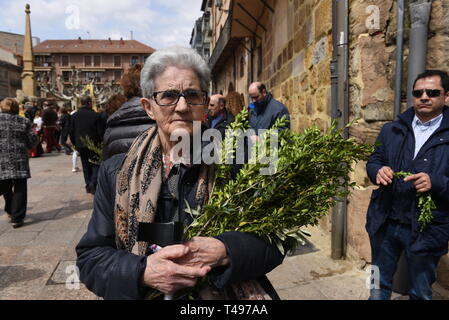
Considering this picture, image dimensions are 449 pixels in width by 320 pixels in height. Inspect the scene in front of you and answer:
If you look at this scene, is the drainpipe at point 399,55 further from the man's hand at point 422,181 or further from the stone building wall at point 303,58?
the man's hand at point 422,181

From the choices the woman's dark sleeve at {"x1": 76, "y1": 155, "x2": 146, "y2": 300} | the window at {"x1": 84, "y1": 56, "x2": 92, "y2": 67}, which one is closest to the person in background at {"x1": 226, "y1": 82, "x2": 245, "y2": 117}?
the woman's dark sleeve at {"x1": 76, "y1": 155, "x2": 146, "y2": 300}

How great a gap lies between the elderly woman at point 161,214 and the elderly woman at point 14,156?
434 centimetres

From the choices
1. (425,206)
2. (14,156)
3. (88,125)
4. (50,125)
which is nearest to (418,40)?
(425,206)

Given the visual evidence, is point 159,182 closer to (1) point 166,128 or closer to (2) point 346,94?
(1) point 166,128

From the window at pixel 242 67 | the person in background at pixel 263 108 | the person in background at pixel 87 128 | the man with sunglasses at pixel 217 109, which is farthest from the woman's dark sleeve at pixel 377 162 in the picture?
the window at pixel 242 67

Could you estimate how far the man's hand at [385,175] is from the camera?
89.5 inches

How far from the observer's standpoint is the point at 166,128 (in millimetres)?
1493

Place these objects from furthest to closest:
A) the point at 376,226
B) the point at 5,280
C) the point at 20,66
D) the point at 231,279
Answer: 1. the point at 20,66
2. the point at 5,280
3. the point at 376,226
4. the point at 231,279

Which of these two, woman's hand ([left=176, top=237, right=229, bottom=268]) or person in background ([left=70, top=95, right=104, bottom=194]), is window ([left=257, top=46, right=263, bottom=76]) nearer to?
person in background ([left=70, top=95, right=104, bottom=194])

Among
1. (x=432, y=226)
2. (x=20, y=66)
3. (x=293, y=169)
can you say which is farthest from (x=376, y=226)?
(x=20, y=66)

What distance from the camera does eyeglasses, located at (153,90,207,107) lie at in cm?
145

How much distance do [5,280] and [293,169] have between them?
11.0ft

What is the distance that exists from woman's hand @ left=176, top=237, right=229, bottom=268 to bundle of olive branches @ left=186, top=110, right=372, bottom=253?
0.11 metres

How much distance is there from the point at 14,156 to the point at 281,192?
495cm
